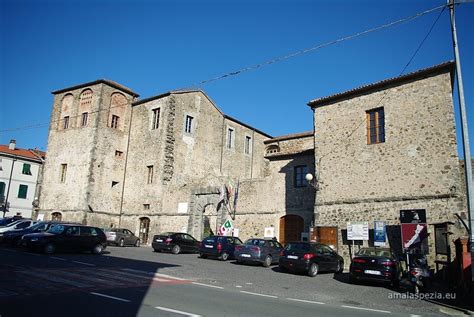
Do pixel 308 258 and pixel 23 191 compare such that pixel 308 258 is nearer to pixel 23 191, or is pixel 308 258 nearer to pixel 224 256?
pixel 224 256

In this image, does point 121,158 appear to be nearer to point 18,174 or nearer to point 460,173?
point 18,174

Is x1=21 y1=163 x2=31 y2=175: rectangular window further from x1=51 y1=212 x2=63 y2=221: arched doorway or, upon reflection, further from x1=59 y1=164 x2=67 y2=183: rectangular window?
x1=51 y1=212 x2=63 y2=221: arched doorway

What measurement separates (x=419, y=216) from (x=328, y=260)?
454 centimetres

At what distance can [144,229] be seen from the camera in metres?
30.7

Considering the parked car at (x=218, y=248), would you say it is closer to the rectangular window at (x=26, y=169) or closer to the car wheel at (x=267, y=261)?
the car wheel at (x=267, y=261)

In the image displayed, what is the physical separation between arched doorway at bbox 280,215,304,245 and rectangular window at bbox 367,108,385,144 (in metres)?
6.57

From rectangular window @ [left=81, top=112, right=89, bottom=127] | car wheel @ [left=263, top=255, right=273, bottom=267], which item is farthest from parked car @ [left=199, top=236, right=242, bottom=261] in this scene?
rectangular window @ [left=81, top=112, right=89, bottom=127]

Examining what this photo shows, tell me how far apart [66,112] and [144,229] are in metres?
13.8

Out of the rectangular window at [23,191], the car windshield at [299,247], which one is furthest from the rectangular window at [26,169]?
the car windshield at [299,247]

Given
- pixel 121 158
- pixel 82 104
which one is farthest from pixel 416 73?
pixel 82 104

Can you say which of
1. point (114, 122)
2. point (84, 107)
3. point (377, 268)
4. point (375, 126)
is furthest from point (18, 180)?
point (377, 268)

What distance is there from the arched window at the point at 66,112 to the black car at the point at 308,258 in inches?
1044

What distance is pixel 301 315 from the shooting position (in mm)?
7113

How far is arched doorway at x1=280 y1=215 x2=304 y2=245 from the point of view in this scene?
73.0ft
